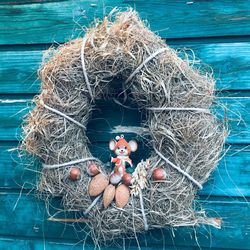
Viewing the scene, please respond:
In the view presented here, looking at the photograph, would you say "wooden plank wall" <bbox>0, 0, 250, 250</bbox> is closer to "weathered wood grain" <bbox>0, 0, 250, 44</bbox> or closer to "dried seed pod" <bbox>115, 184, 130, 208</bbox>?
"weathered wood grain" <bbox>0, 0, 250, 44</bbox>

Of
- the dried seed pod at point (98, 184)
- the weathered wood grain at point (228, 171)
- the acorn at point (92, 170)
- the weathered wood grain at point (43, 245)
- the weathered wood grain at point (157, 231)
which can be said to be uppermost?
the acorn at point (92, 170)

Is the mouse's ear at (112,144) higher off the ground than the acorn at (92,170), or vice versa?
the mouse's ear at (112,144)

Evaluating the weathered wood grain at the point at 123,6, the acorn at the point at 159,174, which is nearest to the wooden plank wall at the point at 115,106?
the weathered wood grain at the point at 123,6

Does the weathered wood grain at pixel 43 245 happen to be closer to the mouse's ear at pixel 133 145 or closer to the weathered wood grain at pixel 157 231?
the weathered wood grain at pixel 157 231

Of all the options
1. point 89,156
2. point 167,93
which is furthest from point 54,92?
point 167,93

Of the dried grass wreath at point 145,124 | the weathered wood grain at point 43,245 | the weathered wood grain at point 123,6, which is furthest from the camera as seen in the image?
the weathered wood grain at point 43,245

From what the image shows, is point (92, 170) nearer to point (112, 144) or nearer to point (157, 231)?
point (112, 144)
